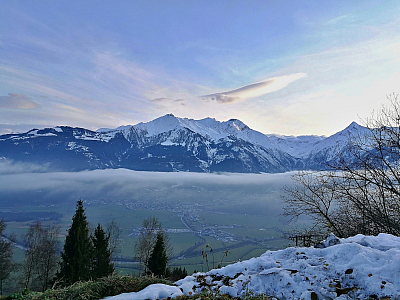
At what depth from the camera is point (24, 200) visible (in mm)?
189250

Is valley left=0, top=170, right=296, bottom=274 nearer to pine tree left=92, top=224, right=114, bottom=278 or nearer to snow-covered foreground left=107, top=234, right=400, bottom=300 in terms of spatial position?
pine tree left=92, top=224, right=114, bottom=278

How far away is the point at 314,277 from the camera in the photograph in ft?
12.5

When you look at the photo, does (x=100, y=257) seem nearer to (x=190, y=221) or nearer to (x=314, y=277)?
(x=314, y=277)

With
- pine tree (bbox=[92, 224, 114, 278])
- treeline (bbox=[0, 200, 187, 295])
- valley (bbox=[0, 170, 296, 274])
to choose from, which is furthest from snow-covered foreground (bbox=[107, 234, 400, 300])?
valley (bbox=[0, 170, 296, 274])

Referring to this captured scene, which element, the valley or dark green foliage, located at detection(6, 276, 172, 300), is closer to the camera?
dark green foliage, located at detection(6, 276, 172, 300)

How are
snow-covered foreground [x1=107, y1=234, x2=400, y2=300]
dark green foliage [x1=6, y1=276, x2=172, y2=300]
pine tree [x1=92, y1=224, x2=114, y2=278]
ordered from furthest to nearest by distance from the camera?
pine tree [x1=92, y1=224, x2=114, y2=278]
dark green foliage [x1=6, y1=276, x2=172, y2=300]
snow-covered foreground [x1=107, y1=234, x2=400, y2=300]

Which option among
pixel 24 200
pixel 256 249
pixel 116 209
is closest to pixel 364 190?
pixel 256 249

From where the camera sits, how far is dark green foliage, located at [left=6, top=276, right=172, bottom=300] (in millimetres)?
3592

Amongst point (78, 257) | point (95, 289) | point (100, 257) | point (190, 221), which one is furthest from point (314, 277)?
point (190, 221)

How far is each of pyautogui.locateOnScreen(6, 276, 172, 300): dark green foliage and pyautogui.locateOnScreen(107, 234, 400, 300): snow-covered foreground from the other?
36cm

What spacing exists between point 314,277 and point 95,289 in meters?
4.01

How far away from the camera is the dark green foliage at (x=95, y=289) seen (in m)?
3.59

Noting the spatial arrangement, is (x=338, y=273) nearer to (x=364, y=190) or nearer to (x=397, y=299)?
(x=397, y=299)

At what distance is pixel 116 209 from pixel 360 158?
162 m
